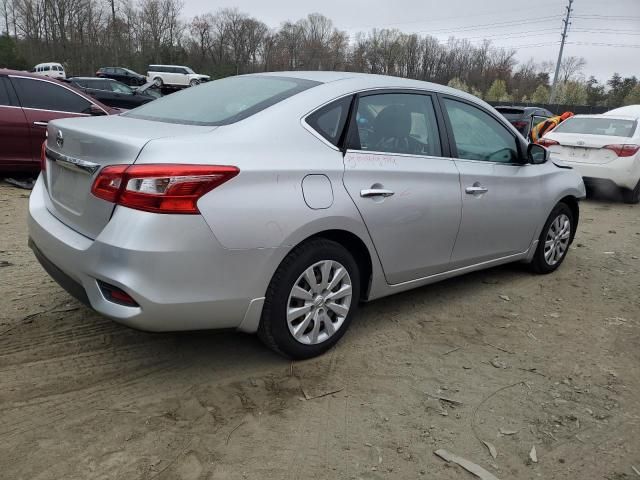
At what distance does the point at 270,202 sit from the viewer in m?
2.69

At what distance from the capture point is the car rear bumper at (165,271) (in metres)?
2.43

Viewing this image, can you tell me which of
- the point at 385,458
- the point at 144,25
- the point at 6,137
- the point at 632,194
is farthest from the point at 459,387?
the point at 144,25

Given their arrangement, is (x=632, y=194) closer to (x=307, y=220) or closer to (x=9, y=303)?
(x=307, y=220)

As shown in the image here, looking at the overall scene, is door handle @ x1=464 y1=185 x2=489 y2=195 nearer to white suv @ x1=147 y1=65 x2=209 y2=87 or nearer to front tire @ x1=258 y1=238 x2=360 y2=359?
front tire @ x1=258 y1=238 x2=360 y2=359

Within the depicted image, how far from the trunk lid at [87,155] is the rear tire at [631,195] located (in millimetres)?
8506

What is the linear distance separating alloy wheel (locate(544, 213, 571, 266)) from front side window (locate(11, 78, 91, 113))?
626 centimetres

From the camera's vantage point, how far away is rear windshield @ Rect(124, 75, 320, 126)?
3.00 m

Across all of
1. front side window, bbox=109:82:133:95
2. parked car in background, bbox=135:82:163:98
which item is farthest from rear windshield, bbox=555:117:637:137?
parked car in background, bbox=135:82:163:98

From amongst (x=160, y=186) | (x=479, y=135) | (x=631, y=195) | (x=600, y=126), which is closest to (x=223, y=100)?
(x=160, y=186)

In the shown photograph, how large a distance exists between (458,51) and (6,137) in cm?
8069

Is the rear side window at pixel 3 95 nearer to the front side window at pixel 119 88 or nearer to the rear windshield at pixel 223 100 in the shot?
the rear windshield at pixel 223 100

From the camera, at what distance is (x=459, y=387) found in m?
3.02

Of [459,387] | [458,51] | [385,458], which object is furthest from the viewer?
[458,51]

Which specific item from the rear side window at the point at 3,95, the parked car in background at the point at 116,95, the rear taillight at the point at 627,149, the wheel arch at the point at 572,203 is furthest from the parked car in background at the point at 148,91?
the wheel arch at the point at 572,203
